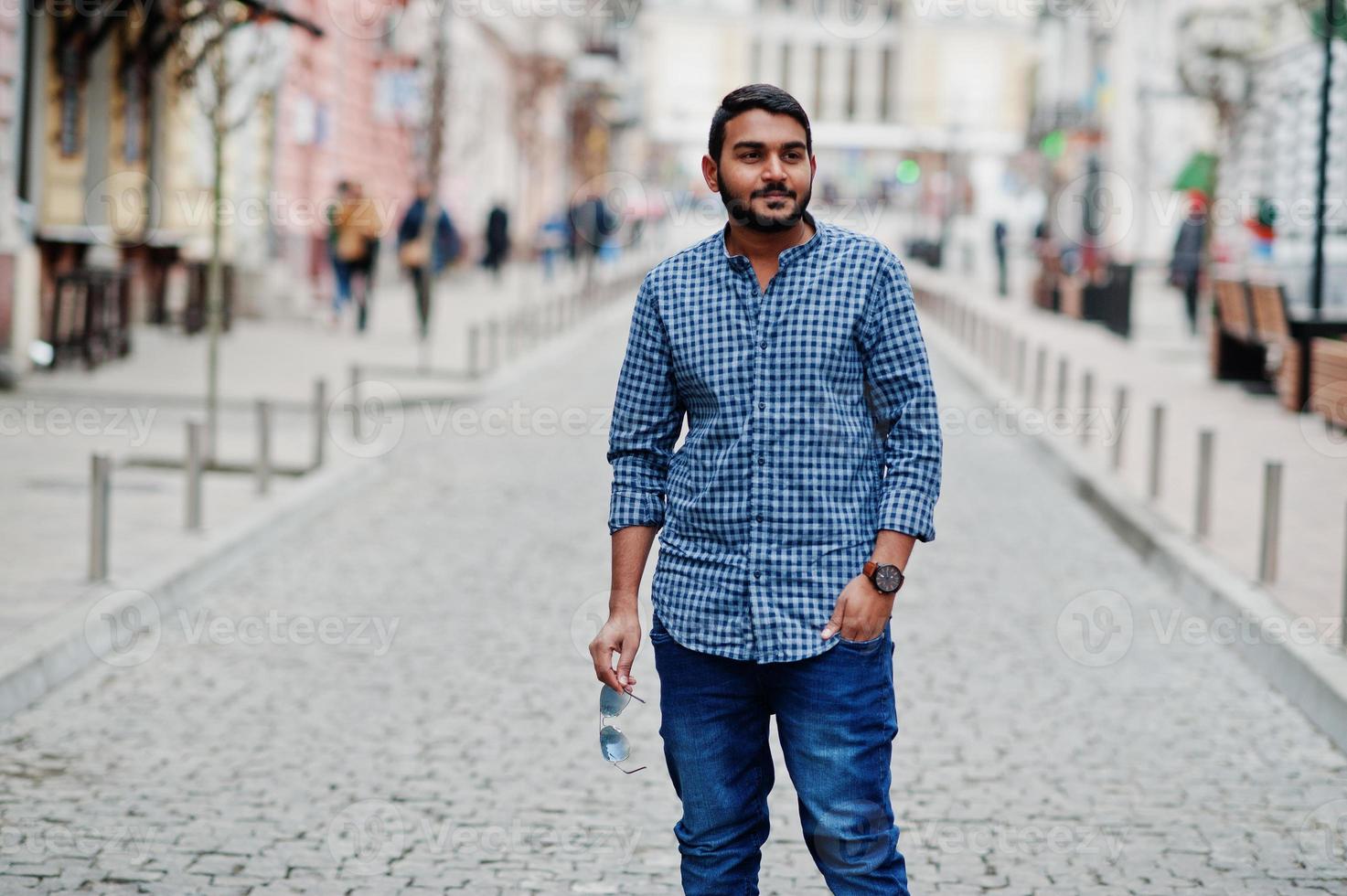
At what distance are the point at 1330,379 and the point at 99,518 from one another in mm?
10558

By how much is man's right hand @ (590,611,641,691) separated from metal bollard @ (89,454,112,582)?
5130mm

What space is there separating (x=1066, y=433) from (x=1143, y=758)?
9.44m

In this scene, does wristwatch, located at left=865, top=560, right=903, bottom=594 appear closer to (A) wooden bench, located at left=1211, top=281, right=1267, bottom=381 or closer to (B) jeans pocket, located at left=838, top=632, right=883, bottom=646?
(B) jeans pocket, located at left=838, top=632, right=883, bottom=646

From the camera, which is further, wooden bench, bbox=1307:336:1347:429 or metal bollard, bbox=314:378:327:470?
wooden bench, bbox=1307:336:1347:429

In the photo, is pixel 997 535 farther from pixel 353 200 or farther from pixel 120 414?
pixel 353 200

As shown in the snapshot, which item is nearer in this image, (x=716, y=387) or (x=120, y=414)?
(x=716, y=387)

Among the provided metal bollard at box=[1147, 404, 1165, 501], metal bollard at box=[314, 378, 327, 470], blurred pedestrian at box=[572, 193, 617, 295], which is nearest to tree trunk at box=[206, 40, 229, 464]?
metal bollard at box=[314, 378, 327, 470]

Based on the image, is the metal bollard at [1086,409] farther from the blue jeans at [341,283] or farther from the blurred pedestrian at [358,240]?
the blue jeans at [341,283]

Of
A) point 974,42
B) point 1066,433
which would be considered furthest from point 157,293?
point 974,42

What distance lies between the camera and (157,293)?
22875 mm

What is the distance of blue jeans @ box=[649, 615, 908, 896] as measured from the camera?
338cm

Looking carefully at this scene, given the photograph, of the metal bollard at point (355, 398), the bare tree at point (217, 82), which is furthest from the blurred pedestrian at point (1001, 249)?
the metal bollard at point (355, 398)

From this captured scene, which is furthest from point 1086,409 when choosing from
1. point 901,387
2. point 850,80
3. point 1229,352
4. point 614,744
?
point 850,80

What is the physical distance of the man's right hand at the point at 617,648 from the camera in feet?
11.4
